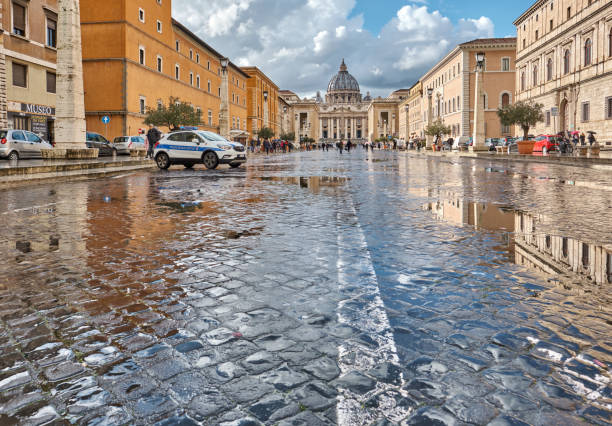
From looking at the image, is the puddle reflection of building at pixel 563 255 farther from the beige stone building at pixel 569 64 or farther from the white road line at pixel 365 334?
the beige stone building at pixel 569 64

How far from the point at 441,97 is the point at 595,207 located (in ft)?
246

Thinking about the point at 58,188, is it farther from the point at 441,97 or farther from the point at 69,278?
the point at 441,97

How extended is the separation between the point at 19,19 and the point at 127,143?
936cm

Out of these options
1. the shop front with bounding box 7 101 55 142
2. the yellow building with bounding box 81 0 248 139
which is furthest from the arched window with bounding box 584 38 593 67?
the shop front with bounding box 7 101 55 142

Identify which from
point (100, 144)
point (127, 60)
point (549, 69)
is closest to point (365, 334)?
point (100, 144)

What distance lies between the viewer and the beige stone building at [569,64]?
36.8 metres

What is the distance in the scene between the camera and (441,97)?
79.9 m

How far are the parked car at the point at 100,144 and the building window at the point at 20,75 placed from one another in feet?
14.3

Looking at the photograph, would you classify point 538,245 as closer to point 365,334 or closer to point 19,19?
point 365,334

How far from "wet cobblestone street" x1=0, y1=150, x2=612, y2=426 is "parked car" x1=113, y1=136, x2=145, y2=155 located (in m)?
30.5

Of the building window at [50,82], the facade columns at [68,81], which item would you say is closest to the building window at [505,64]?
the building window at [50,82]

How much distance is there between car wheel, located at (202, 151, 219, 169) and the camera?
22328mm

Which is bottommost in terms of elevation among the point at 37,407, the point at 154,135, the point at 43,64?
the point at 37,407

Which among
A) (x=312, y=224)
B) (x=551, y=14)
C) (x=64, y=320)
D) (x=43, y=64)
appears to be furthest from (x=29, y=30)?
(x=551, y=14)
